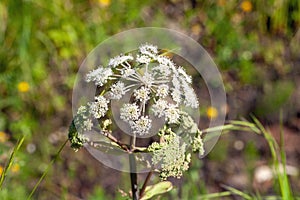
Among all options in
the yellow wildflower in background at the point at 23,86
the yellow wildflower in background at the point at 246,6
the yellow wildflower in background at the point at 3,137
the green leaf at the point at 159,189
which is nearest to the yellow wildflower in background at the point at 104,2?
the yellow wildflower in background at the point at 23,86

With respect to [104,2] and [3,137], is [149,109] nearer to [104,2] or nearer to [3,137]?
[3,137]

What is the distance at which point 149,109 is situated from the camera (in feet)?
5.08

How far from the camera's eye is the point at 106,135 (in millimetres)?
1555

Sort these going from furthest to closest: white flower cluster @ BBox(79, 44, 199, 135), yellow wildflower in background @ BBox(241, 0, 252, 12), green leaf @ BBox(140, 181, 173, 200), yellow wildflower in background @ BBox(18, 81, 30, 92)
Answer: yellow wildflower in background @ BBox(241, 0, 252, 12), yellow wildflower in background @ BBox(18, 81, 30, 92), green leaf @ BBox(140, 181, 173, 200), white flower cluster @ BBox(79, 44, 199, 135)

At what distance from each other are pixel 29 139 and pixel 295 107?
1.47m

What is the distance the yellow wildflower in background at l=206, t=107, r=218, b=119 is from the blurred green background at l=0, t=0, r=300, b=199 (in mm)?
14

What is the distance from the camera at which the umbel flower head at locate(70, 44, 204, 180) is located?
4.87 feet

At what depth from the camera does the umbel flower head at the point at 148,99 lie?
148 centimetres

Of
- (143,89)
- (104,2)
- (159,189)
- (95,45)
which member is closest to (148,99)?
(143,89)

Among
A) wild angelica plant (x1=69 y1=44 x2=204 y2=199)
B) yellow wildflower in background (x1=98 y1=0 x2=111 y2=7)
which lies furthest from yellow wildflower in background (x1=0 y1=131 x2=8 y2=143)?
wild angelica plant (x1=69 y1=44 x2=204 y2=199)

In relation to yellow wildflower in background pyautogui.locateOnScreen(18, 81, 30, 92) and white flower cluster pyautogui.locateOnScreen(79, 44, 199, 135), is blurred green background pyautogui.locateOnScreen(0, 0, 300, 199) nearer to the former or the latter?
yellow wildflower in background pyautogui.locateOnScreen(18, 81, 30, 92)

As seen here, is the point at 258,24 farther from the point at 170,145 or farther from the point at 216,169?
the point at 170,145

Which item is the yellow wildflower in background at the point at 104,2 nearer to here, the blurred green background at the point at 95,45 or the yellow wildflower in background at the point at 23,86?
the blurred green background at the point at 95,45

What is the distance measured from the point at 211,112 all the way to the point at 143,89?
211cm
